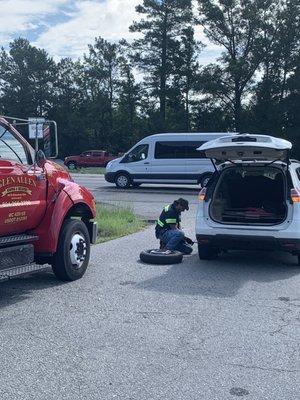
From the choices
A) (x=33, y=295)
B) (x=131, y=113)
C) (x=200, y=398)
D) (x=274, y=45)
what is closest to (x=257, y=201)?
(x=33, y=295)

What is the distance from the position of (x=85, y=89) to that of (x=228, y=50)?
977 inches

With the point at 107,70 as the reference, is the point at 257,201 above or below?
below

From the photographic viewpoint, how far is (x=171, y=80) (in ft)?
209

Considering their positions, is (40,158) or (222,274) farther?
(222,274)

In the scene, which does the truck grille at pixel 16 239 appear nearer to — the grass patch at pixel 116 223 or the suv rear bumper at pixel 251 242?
the suv rear bumper at pixel 251 242

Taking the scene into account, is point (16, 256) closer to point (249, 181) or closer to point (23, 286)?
point (23, 286)

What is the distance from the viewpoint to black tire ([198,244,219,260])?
9.57m

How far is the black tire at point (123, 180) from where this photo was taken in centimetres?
2677

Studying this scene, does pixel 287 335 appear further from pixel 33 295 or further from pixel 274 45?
pixel 274 45

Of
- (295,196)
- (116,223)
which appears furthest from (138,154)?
(295,196)

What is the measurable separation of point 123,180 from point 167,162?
233 cm

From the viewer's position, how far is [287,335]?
233 inches

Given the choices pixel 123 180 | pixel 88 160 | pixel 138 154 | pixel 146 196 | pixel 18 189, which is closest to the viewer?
pixel 18 189

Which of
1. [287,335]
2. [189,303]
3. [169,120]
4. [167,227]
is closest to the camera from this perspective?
[287,335]
